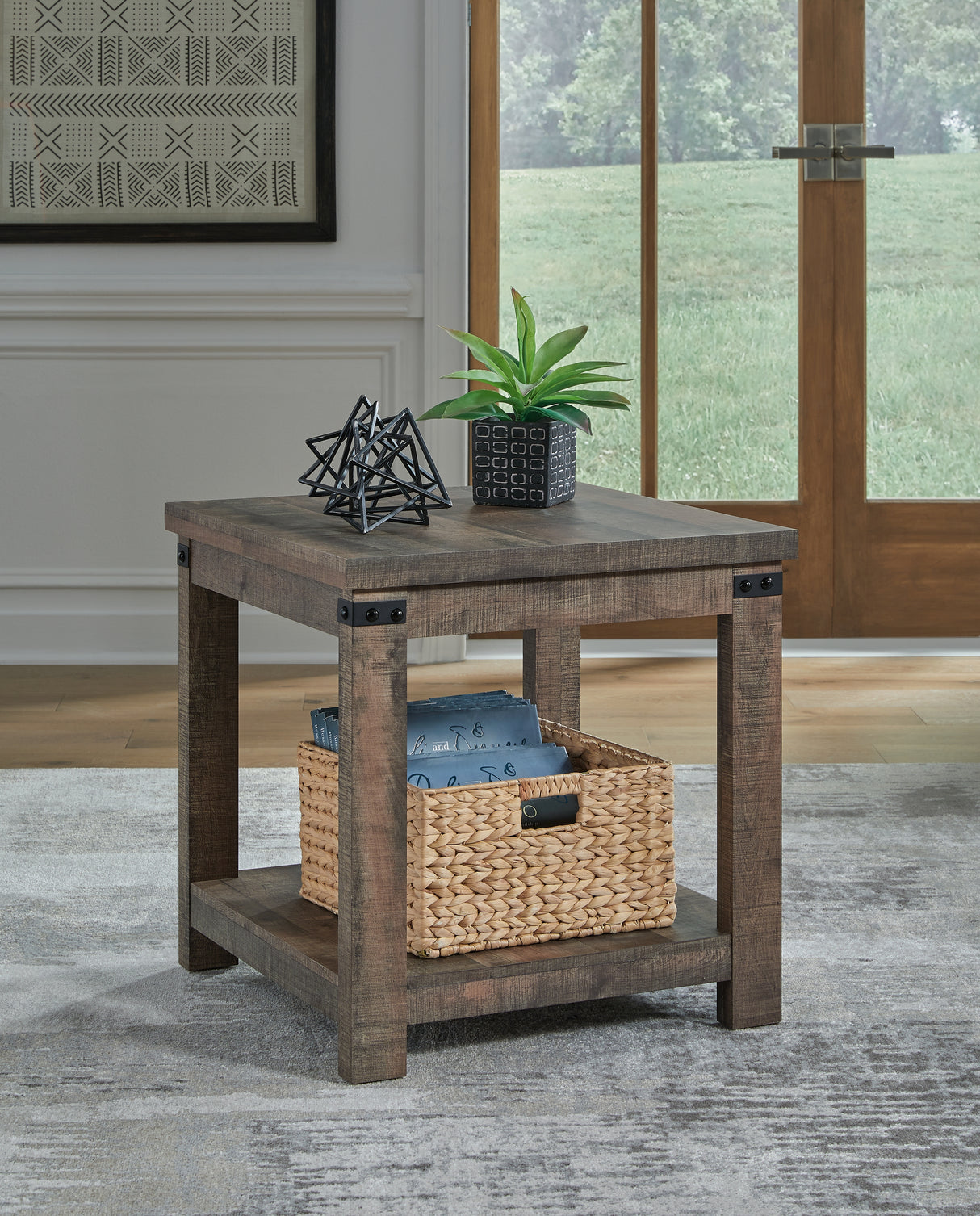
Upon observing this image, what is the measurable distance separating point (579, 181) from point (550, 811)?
2426 mm

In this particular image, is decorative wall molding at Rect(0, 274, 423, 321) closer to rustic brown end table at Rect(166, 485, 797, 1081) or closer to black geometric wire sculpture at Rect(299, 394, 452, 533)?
rustic brown end table at Rect(166, 485, 797, 1081)

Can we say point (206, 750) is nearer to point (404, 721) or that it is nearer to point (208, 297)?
point (404, 721)

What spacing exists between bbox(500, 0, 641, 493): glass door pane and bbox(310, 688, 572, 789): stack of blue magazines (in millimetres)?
2116

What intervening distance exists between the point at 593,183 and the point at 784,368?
61cm

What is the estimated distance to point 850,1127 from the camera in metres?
1.52

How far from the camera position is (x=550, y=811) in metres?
1.75

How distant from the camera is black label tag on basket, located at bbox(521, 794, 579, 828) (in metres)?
1.74

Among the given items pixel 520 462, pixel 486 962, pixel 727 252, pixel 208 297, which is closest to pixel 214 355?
pixel 208 297

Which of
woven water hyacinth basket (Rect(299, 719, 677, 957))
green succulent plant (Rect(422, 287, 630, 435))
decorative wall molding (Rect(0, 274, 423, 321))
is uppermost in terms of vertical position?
decorative wall molding (Rect(0, 274, 423, 321))

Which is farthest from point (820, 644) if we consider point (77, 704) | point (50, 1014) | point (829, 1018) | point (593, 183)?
point (50, 1014)

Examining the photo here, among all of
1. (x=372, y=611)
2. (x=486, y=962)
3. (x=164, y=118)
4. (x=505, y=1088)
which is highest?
(x=164, y=118)

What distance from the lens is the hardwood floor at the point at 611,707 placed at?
302cm

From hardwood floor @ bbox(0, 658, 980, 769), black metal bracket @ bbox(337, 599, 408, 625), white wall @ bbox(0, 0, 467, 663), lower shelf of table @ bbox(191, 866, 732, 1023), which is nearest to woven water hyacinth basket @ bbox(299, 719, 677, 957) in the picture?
lower shelf of table @ bbox(191, 866, 732, 1023)

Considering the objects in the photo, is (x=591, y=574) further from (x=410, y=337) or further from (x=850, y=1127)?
(x=410, y=337)
